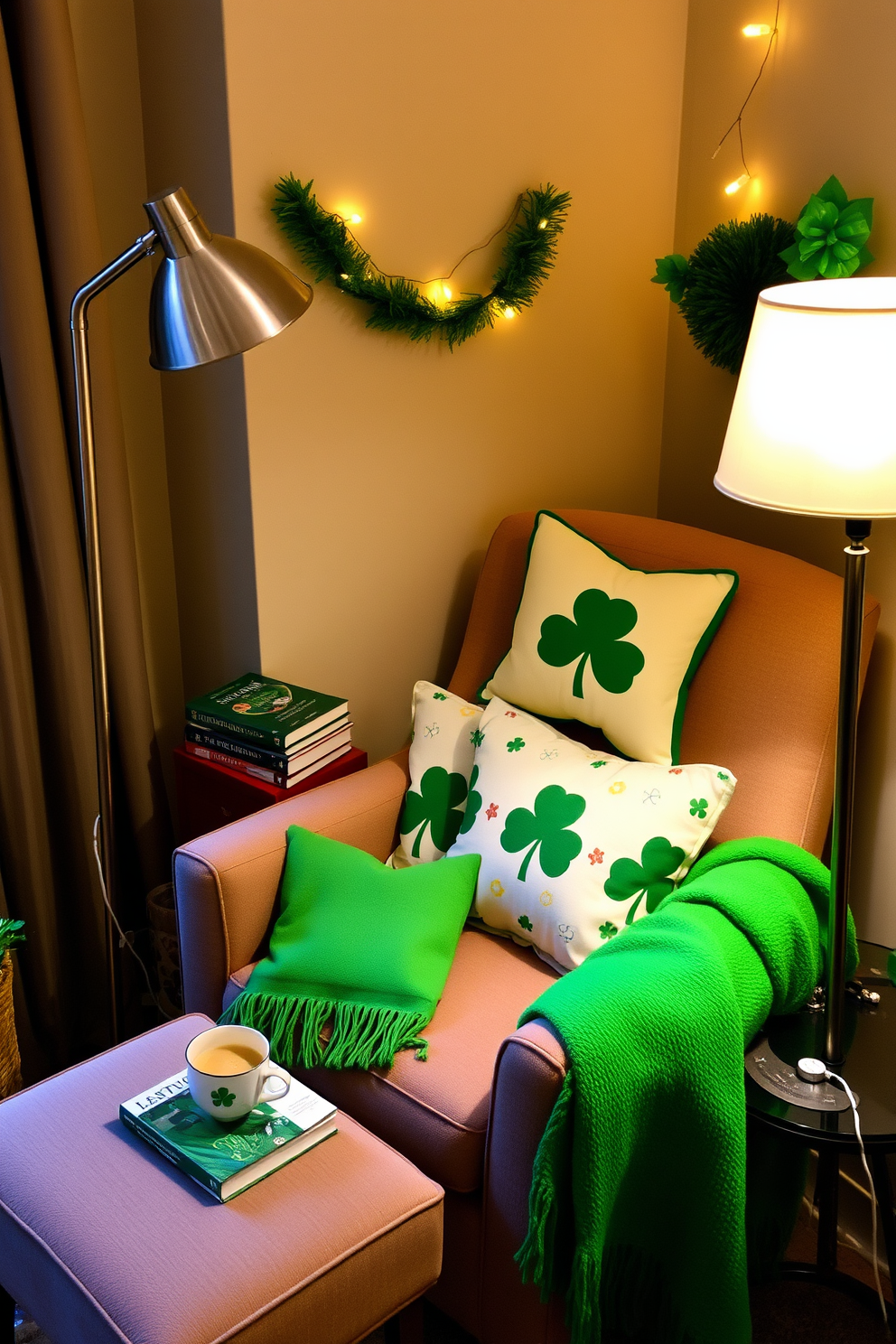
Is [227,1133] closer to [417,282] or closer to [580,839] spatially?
[580,839]

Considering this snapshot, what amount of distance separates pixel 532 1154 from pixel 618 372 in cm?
156

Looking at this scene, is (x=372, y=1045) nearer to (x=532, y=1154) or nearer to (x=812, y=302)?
(x=532, y=1154)

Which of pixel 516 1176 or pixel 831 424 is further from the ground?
pixel 831 424

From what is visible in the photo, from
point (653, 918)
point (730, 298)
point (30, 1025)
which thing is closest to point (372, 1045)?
point (653, 918)

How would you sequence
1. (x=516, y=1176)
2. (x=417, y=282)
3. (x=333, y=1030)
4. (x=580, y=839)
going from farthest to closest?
(x=417, y=282) < (x=580, y=839) < (x=333, y=1030) < (x=516, y=1176)

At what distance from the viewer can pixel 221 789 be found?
1.89 metres

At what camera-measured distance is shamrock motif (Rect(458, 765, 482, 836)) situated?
1725 mm

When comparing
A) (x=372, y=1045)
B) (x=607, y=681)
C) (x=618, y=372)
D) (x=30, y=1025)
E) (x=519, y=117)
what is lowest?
(x=30, y=1025)

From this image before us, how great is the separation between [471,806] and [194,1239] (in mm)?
757

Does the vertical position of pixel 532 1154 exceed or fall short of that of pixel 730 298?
it falls short

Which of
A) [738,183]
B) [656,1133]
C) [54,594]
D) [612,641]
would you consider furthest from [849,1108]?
[738,183]

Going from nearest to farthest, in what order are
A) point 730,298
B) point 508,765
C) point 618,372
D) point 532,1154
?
point 532,1154 → point 508,765 → point 730,298 → point 618,372

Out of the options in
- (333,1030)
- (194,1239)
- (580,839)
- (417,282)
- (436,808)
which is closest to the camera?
(194,1239)

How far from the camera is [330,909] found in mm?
1585
